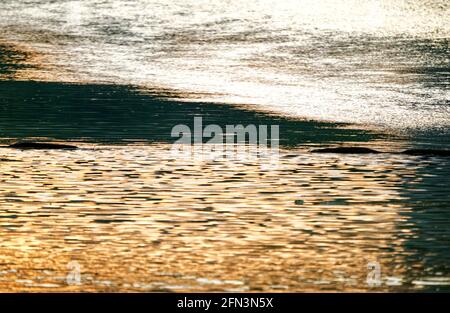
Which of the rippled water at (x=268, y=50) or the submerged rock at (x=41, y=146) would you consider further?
the rippled water at (x=268, y=50)

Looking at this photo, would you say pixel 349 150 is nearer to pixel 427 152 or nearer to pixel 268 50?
pixel 427 152

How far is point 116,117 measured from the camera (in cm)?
3575

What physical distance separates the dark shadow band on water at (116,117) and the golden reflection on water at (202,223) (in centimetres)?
416

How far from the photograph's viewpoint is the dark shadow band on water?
31453mm

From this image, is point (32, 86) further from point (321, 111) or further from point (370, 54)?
point (370, 54)

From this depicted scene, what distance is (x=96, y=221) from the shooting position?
62.7 ft

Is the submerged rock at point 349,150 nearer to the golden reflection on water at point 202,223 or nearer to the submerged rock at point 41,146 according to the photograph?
the golden reflection on water at point 202,223

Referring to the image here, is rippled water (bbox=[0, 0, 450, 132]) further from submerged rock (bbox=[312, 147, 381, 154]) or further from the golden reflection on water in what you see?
the golden reflection on water

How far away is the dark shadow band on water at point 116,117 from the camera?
1238 inches

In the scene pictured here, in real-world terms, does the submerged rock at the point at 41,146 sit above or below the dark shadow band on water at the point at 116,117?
above

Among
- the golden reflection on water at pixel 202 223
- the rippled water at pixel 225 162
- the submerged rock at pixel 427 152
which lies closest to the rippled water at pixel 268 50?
the rippled water at pixel 225 162

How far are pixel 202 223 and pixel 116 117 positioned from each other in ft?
55.8
